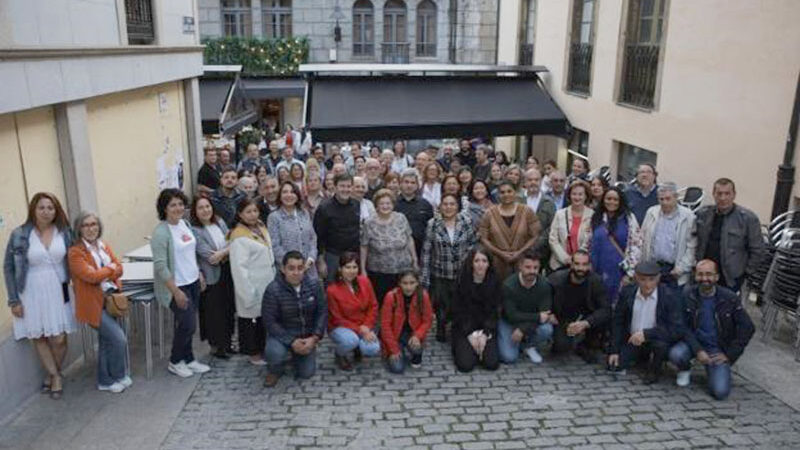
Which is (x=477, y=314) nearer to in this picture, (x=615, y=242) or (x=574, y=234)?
(x=574, y=234)

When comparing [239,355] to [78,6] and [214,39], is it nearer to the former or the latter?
[78,6]

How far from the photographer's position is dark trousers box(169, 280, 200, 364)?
596cm

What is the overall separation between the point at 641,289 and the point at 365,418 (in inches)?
113

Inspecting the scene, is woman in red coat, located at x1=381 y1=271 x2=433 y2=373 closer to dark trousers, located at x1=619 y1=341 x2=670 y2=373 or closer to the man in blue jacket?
the man in blue jacket

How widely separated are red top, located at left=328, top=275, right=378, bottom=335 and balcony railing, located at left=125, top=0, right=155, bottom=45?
444cm

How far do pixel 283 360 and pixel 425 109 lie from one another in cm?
817

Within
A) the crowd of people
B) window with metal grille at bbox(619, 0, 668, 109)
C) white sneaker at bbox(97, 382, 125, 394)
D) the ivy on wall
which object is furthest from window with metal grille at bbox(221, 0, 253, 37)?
white sneaker at bbox(97, 382, 125, 394)

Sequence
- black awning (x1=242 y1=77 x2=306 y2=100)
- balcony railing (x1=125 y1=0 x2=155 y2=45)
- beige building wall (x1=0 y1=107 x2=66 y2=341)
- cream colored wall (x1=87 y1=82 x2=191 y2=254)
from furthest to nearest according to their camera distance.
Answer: black awning (x1=242 y1=77 x2=306 y2=100) < balcony railing (x1=125 y1=0 x2=155 y2=45) < cream colored wall (x1=87 y1=82 x2=191 y2=254) < beige building wall (x1=0 y1=107 x2=66 y2=341)

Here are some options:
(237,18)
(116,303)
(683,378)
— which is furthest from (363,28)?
(683,378)

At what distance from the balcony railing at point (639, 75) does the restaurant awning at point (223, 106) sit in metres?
7.31

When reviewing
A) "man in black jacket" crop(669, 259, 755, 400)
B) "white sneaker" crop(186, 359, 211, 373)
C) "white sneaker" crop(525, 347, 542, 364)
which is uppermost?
"man in black jacket" crop(669, 259, 755, 400)

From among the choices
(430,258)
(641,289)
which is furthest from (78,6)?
(641,289)

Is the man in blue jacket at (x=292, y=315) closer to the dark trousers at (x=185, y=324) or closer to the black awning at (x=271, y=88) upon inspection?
the dark trousers at (x=185, y=324)

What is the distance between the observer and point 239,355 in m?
6.64
